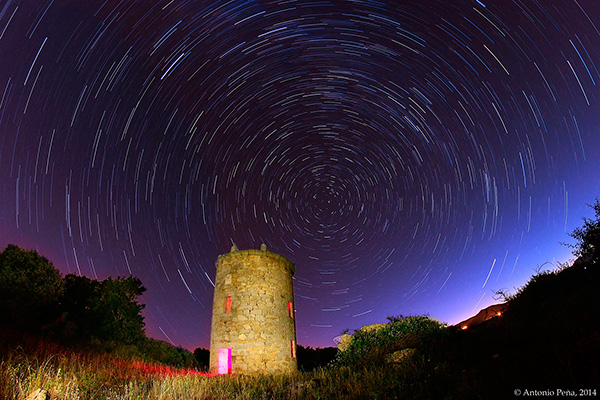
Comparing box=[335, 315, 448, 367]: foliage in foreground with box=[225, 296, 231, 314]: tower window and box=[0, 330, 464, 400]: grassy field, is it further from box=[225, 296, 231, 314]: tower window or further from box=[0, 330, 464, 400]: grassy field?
box=[225, 296, 231, 314]: tower window

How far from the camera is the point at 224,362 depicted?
1520 centimetres

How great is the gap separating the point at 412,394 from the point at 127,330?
79.5ft

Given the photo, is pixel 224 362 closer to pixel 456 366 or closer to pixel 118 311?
pixel 456 366

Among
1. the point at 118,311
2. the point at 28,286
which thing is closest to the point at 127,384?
the point at 118,311

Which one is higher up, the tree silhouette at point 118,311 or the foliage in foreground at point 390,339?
the tree silhouette at point 118,311

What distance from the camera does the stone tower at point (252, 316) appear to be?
15.3 m

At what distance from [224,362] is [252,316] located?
8.35ft

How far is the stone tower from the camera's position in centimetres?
1530
